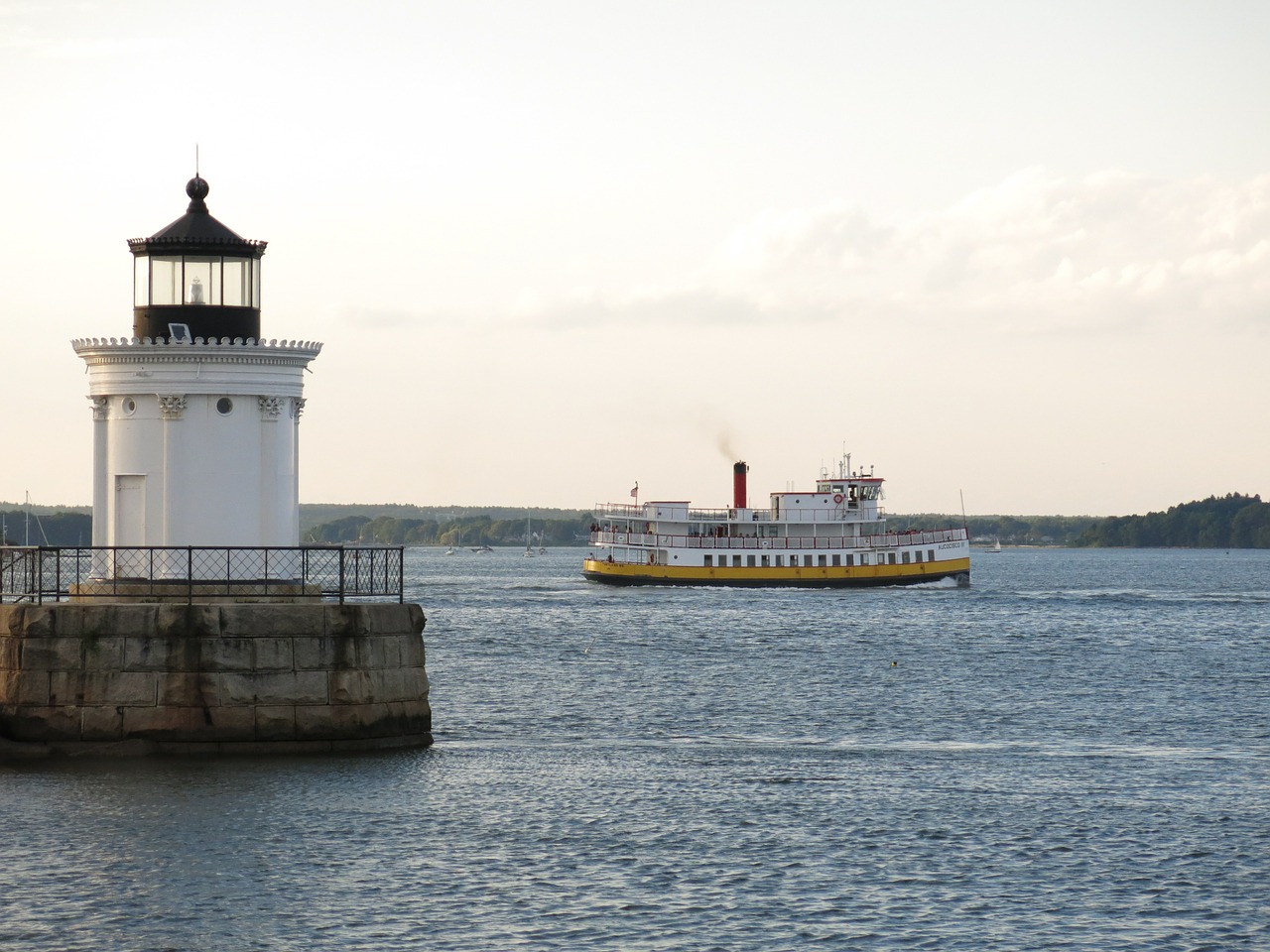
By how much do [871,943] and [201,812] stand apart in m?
9.05

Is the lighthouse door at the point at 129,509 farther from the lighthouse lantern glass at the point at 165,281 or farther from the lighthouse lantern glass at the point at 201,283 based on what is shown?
the lighthouse lantern glass at the point at 201,283

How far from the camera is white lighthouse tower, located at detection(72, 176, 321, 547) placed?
1021 inches

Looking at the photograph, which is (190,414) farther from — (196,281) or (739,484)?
(739,484)

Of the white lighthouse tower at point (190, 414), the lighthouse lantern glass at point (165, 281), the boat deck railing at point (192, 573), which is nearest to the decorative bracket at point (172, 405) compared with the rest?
the white lighthouse tower at point (190, 414)

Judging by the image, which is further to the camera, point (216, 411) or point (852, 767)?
point (852, 767)

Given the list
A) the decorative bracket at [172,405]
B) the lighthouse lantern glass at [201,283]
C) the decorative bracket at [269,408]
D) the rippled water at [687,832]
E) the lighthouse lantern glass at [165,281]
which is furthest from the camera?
the lighthouse lantern glass at [201,283]

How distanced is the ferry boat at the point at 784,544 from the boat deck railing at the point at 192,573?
75.8 meters

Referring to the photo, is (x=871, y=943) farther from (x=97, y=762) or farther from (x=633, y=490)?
(x=633, y=490)

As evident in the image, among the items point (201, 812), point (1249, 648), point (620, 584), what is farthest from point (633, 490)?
point (201, 812)

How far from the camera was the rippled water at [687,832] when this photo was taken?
58.0ft

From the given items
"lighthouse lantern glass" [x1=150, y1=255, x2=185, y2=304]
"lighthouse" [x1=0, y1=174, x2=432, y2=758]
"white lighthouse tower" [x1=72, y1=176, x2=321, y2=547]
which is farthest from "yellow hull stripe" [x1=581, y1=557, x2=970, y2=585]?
"lighthouse lantern glass" [x1=150, y1=255, x2=185, y2=304]

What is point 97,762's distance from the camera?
23000 mm

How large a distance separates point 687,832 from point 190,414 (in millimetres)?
10242

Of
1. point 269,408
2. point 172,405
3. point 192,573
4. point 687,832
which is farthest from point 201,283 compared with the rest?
point 687,832
